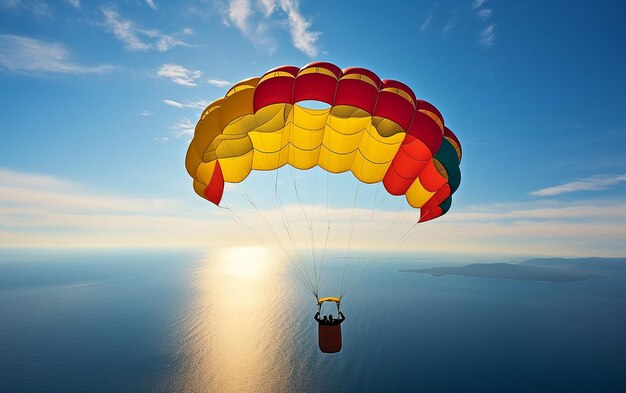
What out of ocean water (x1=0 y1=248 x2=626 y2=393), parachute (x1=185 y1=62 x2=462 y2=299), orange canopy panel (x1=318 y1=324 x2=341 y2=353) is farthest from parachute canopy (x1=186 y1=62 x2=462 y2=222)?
ocean water (x1=0 y1=248 x2=626 y2=393)

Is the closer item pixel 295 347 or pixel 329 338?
pixel 329 338

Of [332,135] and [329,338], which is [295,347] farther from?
[332,135]

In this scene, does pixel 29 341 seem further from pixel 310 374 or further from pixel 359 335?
pixel 359 335

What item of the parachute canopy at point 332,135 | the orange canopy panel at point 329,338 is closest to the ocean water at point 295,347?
the orange canopy panel at point 329,338

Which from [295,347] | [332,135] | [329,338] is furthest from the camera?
[295,347]

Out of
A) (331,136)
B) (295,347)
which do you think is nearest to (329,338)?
(331,136)

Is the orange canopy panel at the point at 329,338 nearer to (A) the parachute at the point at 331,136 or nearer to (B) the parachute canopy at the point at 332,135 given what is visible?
(A) the parachute at the point at 331,136
